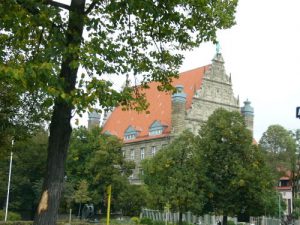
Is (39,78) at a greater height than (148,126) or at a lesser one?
lesser

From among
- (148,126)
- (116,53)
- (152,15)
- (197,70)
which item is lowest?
(116,53)

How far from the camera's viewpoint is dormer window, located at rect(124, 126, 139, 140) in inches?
2690

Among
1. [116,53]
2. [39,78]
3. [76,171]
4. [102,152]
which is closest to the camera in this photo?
[39,78]

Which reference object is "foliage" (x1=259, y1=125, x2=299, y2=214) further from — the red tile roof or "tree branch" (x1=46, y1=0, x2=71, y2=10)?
"tree branch" (x1=46, y1=0, x2=71, y2=10)

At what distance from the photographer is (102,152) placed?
4381cm

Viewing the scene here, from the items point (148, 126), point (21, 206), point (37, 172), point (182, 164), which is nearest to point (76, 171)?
point (37, 172)

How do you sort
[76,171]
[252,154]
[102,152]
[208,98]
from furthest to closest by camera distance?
[208,98] < [76,171] < [102,152] < [252,154]

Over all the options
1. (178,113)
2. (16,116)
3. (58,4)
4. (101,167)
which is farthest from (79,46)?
(178,113)

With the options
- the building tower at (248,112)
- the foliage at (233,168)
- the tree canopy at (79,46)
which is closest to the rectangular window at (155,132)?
the building tower at (248,112)

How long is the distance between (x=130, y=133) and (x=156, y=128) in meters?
7.13

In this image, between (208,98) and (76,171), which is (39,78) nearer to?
(76,171)

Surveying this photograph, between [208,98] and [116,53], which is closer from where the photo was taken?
[116,53]

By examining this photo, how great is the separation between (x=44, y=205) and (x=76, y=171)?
4323cm

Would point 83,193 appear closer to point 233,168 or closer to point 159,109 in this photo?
point 233,168
